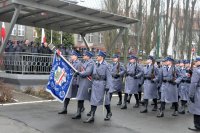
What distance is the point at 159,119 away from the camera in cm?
1165

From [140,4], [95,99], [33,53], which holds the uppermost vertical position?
[140,4]

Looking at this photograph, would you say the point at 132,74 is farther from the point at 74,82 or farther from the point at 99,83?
the point at 99,83

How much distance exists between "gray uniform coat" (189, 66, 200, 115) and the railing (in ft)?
29.8

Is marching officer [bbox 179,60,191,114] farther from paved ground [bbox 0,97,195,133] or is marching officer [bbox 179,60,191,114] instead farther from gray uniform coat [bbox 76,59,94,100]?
gray uniform coat [bbox 76,59,94,100]

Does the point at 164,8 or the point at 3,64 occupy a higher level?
the point at 164,8

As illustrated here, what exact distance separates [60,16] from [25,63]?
9.08ft

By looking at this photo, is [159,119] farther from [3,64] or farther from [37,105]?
[3,64]

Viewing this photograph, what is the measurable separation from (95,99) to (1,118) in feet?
9.01

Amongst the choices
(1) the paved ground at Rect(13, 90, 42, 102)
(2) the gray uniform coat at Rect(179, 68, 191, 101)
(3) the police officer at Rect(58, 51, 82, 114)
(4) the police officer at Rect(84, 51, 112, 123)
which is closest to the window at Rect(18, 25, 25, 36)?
(1) the paved ground at Rect(13, 90, 42, 102)

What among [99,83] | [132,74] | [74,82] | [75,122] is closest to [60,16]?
[132,74]

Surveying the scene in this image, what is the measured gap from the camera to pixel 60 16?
17.3 metres

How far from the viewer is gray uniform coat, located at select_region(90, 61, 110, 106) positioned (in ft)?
34.0

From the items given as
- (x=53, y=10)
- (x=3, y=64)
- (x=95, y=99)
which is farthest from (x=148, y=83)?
(x=3, y=64)

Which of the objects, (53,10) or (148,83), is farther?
(53,10)
